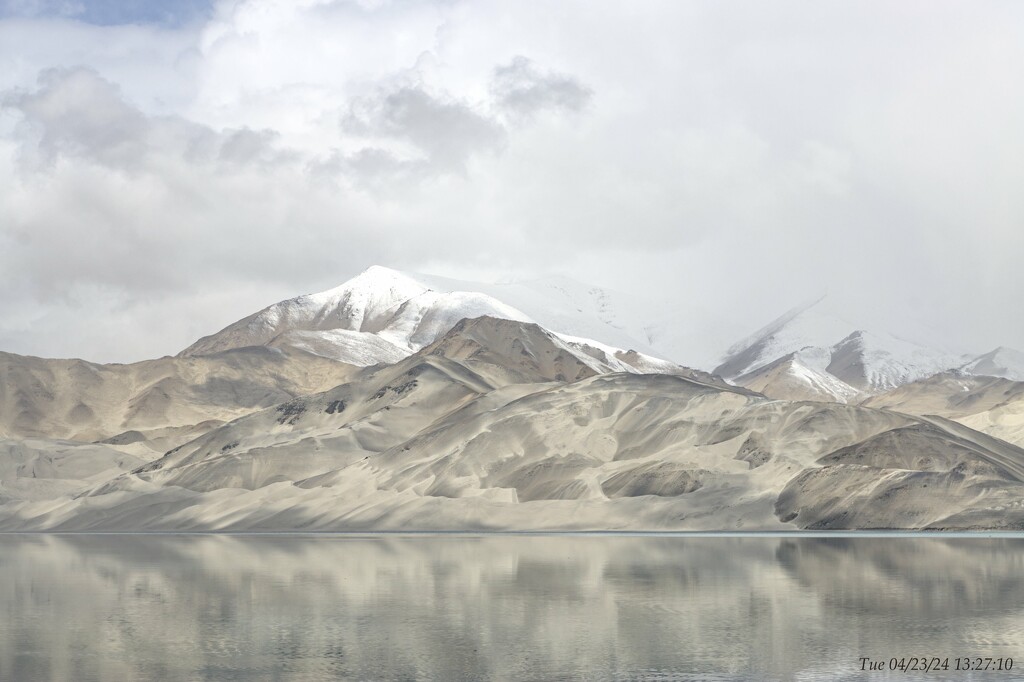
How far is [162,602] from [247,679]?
2681 cm

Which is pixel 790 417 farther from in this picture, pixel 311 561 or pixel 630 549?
pixel 311 561

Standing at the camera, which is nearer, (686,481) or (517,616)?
(517,616)

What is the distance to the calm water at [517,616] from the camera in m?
43.8

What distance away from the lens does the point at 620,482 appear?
561 ft

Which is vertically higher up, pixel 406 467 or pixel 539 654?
pixel 406 467

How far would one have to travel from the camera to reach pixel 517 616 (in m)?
56.8

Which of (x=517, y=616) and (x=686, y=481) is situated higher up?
(x=686, y=481)

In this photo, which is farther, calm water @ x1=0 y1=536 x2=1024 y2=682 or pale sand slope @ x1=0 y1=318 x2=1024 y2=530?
pale sand slope @ x1=0 y1=318 x2=1024 y2=530

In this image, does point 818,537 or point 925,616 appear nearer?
point 925,616

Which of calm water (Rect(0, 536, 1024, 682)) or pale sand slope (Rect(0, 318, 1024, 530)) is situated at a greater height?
pale sand slope (Rect(0, 318, 1024, 530))

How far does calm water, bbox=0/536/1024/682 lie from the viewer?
43750 mm

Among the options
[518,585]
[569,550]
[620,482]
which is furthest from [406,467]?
[518,585]

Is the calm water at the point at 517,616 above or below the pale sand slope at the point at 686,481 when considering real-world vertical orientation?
below

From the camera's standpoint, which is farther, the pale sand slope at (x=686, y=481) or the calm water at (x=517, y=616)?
the pale sand slope at (x=686, y=481)
